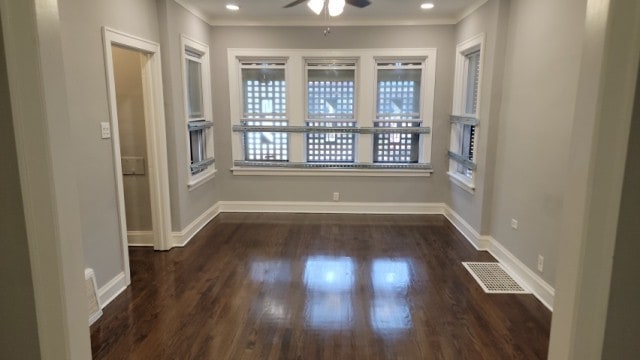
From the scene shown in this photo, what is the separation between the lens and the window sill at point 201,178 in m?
4.59

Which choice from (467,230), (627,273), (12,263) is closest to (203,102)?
(467,230)

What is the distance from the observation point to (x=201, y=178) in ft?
16.1

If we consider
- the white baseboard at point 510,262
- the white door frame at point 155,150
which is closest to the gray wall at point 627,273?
the white baseboard at point 510,262

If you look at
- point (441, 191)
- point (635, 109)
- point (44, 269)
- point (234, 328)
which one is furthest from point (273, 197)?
point (635, 109)

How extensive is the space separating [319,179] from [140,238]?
2478 millimetres

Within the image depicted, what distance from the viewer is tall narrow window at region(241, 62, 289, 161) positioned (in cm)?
547

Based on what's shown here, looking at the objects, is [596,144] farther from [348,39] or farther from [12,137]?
[348,39]

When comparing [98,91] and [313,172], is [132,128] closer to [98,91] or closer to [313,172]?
[98,91]

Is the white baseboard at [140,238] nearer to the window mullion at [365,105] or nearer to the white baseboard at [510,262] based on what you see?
the window mullion at [365,105]

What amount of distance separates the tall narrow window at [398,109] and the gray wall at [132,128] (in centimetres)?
301

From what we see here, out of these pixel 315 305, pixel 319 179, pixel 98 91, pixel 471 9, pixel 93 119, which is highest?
pixel 471 9

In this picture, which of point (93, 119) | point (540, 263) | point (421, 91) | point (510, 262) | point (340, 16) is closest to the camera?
point (93, 119)

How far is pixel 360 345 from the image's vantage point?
2.52m

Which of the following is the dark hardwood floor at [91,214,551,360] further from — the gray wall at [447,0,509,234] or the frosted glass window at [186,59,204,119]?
the frosted glass window at [186,59,204,119]
